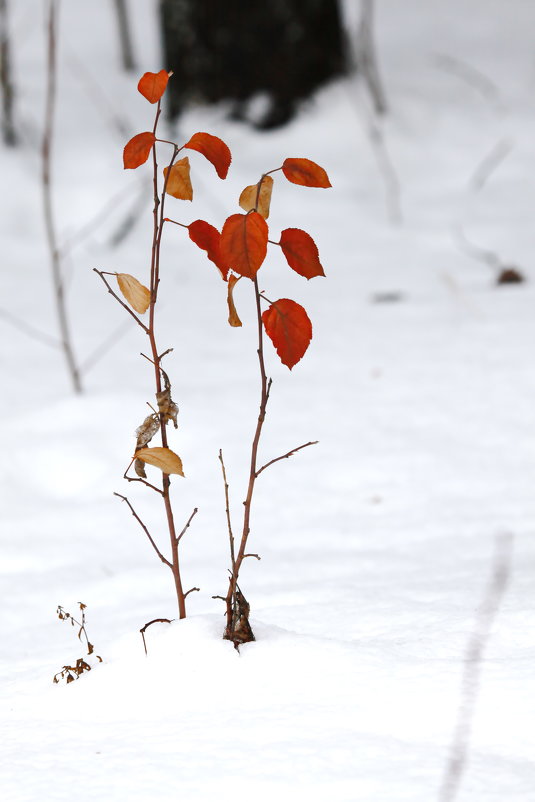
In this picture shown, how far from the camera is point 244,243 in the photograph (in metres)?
0.93

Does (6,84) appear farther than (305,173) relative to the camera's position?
Yes

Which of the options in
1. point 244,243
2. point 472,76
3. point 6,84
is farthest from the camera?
point 472,76

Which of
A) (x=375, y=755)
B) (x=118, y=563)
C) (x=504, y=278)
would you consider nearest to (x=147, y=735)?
(x=375, y=755)

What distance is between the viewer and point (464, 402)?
7.61 ft

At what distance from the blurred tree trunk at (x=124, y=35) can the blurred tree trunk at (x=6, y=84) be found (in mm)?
1444

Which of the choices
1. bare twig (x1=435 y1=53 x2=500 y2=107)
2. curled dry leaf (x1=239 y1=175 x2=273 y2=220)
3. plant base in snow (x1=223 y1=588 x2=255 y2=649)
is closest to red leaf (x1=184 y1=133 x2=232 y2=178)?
curled dry leaf (x1=239 y1=175 x2=273 y2=220)

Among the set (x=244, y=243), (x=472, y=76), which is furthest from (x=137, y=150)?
(x=472, y=76)

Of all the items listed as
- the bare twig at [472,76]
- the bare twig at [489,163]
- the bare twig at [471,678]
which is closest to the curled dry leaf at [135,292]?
the bare twig at [471,678]

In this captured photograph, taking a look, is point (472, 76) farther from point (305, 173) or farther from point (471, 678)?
point (471, 678)

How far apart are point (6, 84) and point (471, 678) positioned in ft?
11.7

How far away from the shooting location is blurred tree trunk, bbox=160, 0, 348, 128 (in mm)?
3881

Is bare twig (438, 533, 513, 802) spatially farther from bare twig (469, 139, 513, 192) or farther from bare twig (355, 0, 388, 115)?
bare twig (355, 0, 388, 115)

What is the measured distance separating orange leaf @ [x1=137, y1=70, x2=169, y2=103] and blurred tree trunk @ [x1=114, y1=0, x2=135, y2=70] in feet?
15.1

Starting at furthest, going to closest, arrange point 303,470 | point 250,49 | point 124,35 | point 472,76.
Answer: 1. point 124,35
2. point 472,76
3. point 250,49
4. point 303,470
